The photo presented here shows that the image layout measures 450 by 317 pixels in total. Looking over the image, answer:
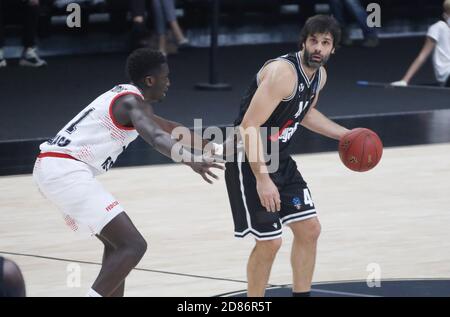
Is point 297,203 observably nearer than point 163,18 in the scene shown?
Yes

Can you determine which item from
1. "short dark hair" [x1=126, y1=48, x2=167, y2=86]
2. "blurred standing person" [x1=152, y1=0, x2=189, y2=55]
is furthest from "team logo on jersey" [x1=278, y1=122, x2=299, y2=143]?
"blurred standing person" [x1=152, y1=0, x2=189, y2=55]

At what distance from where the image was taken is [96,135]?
6.77 meters

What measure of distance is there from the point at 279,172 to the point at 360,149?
66 cm

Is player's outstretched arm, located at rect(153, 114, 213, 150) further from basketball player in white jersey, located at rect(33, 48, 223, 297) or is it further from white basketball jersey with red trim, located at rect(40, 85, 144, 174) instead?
white basketball jersey with red trim, located at rect(40, 85, 144, 174)

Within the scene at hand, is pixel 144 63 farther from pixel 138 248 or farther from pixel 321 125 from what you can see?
pixel 321 125

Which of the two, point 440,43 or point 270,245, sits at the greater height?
point 440,43

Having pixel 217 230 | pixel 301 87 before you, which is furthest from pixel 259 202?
pixel 217 230

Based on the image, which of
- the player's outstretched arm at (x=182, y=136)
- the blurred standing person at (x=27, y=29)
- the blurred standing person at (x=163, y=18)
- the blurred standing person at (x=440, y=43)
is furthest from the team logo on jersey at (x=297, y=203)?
the blurred standing person at (x=163, y=18)

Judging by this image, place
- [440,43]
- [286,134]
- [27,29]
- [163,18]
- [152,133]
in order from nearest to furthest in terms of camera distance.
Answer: [152,133] < [286,134] < [440,43] < [27,29] < [163,18]

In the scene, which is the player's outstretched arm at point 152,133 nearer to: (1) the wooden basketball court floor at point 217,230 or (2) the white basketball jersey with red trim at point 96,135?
(2) the white basketball jersey with red trim at point 96,135

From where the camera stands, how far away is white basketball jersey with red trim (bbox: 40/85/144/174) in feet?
22.2

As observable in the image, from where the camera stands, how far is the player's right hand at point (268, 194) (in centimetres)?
687

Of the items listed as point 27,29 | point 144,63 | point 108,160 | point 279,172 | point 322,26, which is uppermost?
point 322,26

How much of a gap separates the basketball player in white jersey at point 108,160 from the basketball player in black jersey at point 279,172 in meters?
0.48
